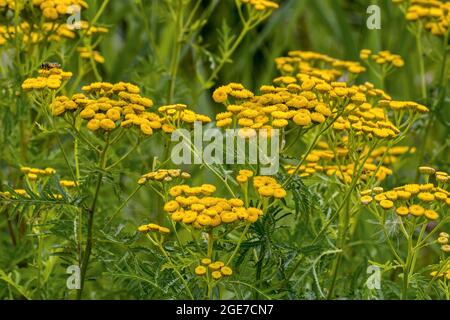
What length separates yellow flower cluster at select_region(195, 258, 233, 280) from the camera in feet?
7.93

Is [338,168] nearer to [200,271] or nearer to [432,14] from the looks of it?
[200,271]

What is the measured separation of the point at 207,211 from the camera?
237 centimetres

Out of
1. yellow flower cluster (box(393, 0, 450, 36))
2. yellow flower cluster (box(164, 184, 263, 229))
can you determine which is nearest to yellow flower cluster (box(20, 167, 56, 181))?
yellow flower cluster (box(164, 184, 263, 229))

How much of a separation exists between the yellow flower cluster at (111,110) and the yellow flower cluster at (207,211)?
24cm

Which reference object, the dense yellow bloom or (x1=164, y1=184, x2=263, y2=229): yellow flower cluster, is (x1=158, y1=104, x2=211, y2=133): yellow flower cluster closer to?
(x1=164, y1=184, x2=263, y2=229): yellow flower cluster

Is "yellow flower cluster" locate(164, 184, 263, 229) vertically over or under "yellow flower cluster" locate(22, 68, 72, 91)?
under

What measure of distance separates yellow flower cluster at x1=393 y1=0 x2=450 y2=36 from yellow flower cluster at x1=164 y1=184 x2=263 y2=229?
1.65m

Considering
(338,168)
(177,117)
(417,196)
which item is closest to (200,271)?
(177,117)

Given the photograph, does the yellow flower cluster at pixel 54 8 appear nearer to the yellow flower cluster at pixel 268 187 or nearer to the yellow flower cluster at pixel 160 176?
the yellow flower cluster at pixel 160 176

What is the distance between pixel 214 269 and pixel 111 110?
1.77 ft

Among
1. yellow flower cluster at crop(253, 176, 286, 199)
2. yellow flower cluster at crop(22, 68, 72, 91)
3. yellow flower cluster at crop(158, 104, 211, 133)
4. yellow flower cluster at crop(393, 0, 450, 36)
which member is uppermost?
yellow flower cluster at crop(393, 0, 450, 36)

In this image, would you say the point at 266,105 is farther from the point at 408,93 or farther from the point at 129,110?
the point at 408,93

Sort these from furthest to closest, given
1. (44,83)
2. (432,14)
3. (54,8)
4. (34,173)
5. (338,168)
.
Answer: (432,14) → (54,8) → (338,168) → (34,173) → (44,83)

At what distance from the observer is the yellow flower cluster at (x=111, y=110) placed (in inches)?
99.0
